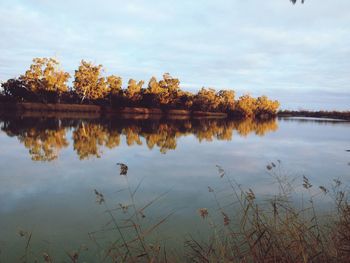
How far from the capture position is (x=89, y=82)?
234 ft

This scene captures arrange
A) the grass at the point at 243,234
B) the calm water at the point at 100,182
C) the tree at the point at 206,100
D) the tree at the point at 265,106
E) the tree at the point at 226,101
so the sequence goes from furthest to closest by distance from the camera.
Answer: the tree at the point at 265,106
the tree at the point at 226,101
the tree at the point at 206,100
the calm water at the point at 100,182
the grass at the point at 243,234

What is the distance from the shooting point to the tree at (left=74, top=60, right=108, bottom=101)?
70750mm

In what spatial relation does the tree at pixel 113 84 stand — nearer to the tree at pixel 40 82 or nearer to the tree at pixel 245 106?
the tree at pixel 40 82

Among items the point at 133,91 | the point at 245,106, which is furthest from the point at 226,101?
the point at 133,91

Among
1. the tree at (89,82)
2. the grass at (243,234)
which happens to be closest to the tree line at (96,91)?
the tree at (89,82)

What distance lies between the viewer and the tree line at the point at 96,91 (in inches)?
2618

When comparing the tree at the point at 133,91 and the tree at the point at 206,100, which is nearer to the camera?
the tree at the point at 133,91

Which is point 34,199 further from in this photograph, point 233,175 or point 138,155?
point 138,155

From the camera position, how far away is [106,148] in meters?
18.3

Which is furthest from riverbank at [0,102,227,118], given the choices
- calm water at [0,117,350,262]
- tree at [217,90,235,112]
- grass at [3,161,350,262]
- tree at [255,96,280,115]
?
grass at [3,161,350,262]

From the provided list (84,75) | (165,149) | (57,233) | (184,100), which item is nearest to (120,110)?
(84,75)

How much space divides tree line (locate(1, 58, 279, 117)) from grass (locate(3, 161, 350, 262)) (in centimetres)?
6340

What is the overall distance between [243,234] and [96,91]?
70.0 meters

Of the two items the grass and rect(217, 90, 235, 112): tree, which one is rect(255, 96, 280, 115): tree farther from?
the grass
